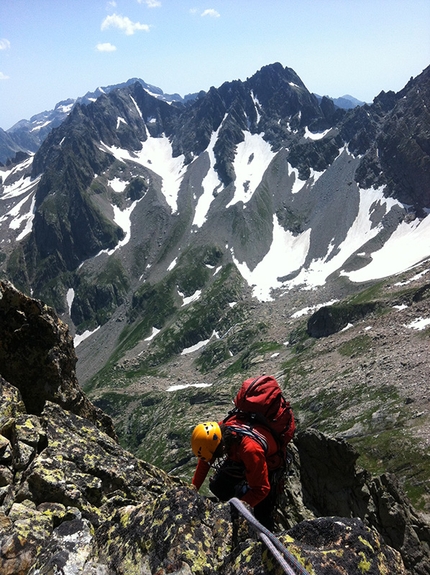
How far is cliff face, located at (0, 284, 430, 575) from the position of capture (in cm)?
729

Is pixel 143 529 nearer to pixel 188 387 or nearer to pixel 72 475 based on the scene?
pixel 72 475

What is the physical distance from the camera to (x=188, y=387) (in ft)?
569

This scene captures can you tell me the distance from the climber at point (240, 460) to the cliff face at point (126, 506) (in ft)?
3.15

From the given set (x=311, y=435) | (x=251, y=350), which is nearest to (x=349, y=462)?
(x=311, y=435)

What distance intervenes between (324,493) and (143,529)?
15.1 m

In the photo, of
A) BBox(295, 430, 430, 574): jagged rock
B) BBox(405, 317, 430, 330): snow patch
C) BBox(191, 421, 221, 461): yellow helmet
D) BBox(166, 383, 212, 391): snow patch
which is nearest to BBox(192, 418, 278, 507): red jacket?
BBox(191, 421, 221, 461): yellow helmet

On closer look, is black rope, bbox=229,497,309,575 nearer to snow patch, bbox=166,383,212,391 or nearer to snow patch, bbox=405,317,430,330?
snow patch, bbox=405,317,430,330

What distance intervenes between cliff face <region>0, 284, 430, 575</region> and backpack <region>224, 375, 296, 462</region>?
Answer: 239cm

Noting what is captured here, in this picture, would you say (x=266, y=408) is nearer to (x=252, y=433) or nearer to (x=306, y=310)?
(x=252, y=433)

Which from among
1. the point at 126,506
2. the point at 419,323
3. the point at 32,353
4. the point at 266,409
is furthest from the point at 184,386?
the point at 266,409

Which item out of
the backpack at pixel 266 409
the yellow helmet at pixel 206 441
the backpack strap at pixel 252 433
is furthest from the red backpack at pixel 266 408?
the yellow helmet at pixel 206 441

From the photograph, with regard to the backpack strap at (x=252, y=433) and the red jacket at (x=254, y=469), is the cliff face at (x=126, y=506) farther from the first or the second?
the backpack strap at (x=252, y=433)

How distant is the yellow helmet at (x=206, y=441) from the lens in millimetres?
10219

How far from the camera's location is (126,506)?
10.4 meters
